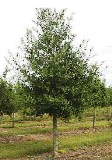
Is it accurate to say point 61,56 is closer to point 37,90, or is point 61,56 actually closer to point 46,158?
point 37,90

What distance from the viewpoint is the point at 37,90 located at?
33.8 meters

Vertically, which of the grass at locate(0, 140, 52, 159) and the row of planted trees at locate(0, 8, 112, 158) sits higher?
the row of planted trees at locate(0, 8, 112, 158)

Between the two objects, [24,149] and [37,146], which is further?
[37,146]

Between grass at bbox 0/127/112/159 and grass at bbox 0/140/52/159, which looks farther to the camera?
grass at bbox 0/127/112/159

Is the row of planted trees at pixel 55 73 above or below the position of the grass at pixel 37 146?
above

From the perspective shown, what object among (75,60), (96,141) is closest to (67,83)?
(75,60)

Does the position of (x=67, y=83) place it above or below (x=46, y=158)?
above

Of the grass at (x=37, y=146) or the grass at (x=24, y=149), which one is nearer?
the grass at (x=24, y=149)

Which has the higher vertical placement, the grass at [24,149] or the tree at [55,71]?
the tree at [55,71]

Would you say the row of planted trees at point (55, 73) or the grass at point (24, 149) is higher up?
the row of planted trees at point (55, 73)

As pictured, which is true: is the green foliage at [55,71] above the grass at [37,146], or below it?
above

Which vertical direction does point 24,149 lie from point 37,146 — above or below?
below

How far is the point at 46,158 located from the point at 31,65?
802 centimetres

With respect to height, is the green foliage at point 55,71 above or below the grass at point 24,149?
above
